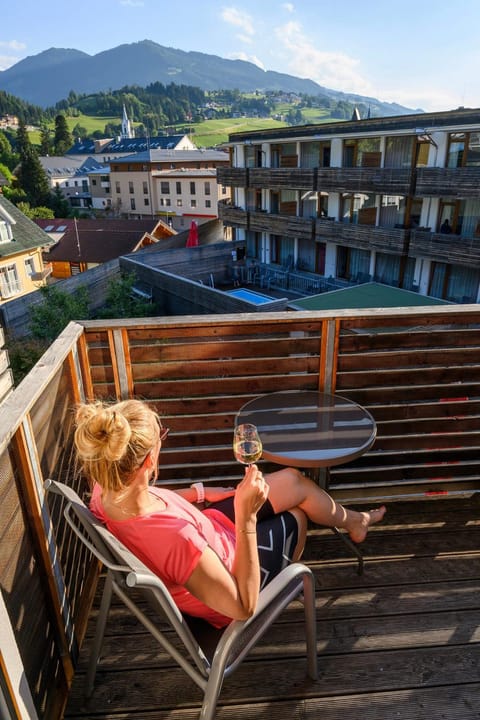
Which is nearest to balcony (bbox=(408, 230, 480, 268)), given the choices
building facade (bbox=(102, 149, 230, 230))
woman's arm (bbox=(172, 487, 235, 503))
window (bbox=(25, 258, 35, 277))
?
woman's arm (bbox=(172, 487, 235, 503))

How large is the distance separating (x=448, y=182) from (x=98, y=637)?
19.4 meters

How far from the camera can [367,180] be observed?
2048 cm

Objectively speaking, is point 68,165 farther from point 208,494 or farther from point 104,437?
point 104,437

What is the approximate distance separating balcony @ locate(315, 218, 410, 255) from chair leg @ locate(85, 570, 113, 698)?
2013 centimetres

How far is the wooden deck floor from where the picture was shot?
6.84 ft

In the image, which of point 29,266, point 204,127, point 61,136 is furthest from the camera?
point 204,127

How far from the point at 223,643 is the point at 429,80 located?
75.2 meters

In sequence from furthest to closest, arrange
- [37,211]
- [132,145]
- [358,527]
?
[132,145], [37,211], [358,527]

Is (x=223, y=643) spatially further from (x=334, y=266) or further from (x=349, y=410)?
(x=334, y=266)

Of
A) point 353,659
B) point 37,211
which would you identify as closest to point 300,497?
point 353,659

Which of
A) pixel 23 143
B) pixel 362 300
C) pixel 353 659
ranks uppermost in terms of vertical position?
pixel 23 143

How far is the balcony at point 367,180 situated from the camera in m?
19.4

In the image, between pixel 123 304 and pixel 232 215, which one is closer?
pixel 123 304

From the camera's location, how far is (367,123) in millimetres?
20047
